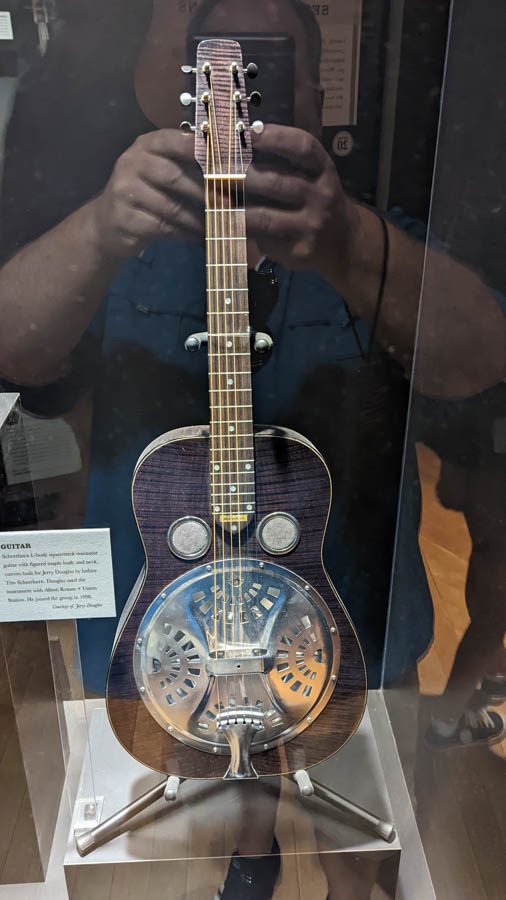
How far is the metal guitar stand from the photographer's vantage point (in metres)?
1.19

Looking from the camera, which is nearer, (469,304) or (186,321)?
(469,304)

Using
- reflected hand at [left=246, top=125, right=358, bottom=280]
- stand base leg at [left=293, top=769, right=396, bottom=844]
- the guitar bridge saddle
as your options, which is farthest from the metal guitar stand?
reflected hand at [left=246, top=125, right=358, bottom=280]

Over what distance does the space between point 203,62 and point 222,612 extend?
0.74 metres

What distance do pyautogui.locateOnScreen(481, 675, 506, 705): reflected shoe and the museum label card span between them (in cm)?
56

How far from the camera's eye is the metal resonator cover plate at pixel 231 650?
111 cm

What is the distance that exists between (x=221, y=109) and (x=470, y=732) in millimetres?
872

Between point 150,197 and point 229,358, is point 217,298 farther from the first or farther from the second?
point 150,197

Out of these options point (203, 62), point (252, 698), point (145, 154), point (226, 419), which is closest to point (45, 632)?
point (252, 698)

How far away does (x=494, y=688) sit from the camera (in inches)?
36.7

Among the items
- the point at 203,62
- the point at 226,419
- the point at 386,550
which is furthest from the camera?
the point at 386,550

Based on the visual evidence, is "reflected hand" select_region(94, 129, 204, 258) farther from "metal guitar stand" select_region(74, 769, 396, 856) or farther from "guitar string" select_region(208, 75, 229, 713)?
"metal guitar stand" select_region(74, 769, 396, 856)

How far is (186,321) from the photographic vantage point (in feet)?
3.78

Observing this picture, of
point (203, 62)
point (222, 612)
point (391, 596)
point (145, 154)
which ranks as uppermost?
point (203, 62)

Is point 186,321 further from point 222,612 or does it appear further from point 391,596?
point 391,596
